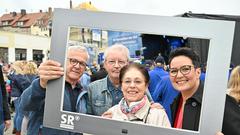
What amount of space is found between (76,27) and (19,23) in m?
68.5

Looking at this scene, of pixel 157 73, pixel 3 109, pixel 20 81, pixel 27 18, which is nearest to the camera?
pixel 157 73

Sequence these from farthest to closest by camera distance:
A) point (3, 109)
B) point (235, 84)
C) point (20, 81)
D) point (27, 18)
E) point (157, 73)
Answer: point (27, 18)
point (20, 81)
point (3, 109)
point (235, 84)
point (157, 73)

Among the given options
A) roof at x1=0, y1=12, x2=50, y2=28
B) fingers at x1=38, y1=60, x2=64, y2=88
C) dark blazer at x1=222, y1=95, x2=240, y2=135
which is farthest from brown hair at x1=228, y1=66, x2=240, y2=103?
roof at x1=0, y1=12, x2=50, y2=28

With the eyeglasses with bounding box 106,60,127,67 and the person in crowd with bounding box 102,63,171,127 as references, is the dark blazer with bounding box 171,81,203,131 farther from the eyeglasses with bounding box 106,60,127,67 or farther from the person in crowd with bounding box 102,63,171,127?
the eyeglasses with bounding box 106,60,127,67

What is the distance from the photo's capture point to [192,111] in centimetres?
148

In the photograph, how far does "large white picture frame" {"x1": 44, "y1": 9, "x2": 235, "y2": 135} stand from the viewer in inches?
56.1

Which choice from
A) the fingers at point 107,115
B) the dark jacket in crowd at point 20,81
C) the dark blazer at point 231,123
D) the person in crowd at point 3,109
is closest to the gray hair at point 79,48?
the fingers at point 107,115

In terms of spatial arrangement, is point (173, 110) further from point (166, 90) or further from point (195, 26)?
point (195, 26)

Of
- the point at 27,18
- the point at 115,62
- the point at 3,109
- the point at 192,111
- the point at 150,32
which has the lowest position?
the point at 3,109

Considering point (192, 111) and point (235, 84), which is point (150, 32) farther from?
point (235, 84)

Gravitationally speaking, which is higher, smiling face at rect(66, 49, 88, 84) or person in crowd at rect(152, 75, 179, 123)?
smiling face at rect(66, 49, 88, 84)

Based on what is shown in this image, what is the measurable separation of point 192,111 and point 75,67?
0.63 metres

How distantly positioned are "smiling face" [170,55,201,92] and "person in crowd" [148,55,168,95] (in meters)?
0.05

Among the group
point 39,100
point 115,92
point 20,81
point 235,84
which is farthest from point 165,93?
point 20,81
